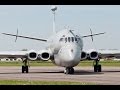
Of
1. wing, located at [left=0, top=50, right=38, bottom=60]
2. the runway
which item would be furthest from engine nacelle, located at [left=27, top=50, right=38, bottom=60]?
the runway

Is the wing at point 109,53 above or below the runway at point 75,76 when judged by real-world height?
above

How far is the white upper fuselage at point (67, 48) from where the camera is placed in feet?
82.2

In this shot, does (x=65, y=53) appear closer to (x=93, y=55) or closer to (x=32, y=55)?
(x=93, y=55)

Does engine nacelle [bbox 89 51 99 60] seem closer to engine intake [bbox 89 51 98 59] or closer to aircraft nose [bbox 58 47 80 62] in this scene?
engine intake [bbox 89 51 98 59]

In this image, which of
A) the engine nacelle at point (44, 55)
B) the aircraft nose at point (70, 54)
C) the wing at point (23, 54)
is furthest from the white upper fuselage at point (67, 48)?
the wing at point (23, 54)

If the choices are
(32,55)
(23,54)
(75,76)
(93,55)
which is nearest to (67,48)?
(75,76)

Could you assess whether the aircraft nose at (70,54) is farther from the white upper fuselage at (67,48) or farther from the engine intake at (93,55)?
the engine intake at (93,55)

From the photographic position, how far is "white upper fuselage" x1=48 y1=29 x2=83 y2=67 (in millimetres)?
25062
